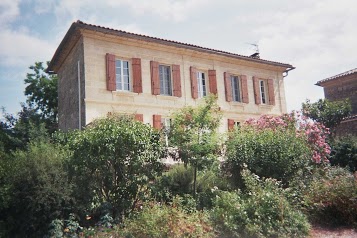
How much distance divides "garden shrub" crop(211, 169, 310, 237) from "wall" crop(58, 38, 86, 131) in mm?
7791

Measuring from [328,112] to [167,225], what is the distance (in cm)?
1532

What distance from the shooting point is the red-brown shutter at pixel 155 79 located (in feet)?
50.9

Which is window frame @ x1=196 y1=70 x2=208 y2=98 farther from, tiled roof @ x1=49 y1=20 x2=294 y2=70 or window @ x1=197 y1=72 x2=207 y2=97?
tiled roof @ x1=49 y1=20 x2=294 y2=70

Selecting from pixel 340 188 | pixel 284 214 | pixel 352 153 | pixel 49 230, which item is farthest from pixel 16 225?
pixel 352 153

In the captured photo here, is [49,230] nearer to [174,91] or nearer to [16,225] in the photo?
[16,225]

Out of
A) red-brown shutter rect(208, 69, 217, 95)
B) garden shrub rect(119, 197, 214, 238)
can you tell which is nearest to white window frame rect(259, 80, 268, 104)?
red-brown shutter rect(208, 69, 217, 95)

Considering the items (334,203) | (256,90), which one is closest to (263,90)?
(256,90)

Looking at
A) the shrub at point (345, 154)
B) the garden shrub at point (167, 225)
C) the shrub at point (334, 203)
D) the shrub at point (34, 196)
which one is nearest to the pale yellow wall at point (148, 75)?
the shrub at point (345, 154)

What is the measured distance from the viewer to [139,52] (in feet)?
51.1

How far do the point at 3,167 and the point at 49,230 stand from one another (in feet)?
5.90

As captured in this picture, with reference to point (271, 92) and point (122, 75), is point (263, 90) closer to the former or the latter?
point (271, 92)

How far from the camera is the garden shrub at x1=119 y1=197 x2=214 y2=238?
7020mm

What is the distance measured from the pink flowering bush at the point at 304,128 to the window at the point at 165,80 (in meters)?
4.09

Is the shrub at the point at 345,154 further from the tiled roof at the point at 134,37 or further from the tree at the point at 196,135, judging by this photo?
the tree at the point at 196,135
